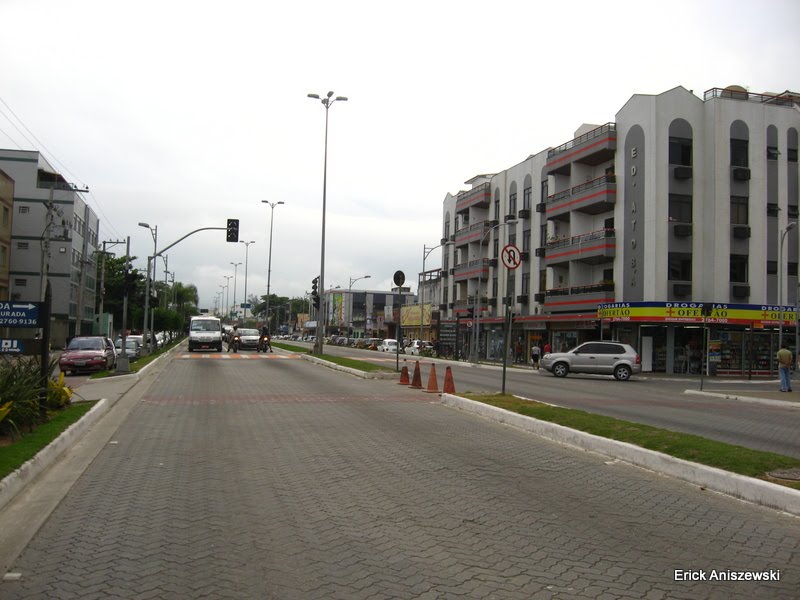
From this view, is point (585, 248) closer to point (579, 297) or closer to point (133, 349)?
point (579, 297)

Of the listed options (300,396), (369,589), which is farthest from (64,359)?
(369,589)

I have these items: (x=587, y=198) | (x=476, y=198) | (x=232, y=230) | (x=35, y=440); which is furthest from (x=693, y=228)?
(x=35, y=440)

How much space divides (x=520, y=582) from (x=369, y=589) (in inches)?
40.7

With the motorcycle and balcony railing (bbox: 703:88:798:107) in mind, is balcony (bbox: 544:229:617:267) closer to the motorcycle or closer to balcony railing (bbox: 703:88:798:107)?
balcony railing (bbox: 703:88:798:107)

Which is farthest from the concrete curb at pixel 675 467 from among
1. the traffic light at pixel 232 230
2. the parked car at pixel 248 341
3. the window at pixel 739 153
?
the parked car at pixel 248 341

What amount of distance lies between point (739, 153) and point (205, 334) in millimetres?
34137

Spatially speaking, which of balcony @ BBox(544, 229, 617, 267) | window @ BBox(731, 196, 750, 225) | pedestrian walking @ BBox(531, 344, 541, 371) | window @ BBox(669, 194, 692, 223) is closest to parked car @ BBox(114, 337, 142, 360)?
pedestrian walking @ BBox(531, 344, 541, 371)

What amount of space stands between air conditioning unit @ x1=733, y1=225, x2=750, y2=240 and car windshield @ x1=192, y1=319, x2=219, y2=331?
105ft

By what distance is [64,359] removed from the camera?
25.6 metres

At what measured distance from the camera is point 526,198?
5312 centimetres

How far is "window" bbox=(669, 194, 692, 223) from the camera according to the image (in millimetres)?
39562

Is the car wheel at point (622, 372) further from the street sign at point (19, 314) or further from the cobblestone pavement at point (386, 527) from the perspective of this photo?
the street sign at point (19, 314)

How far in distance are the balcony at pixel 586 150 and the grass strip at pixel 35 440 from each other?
36.2 metres

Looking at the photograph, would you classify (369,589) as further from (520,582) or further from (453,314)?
(453,314)
